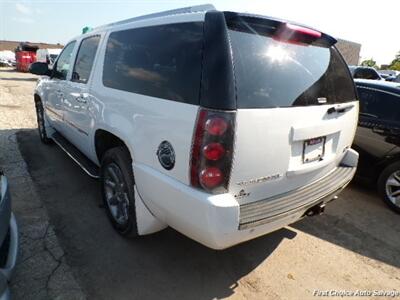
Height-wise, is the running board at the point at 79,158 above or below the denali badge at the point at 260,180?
below

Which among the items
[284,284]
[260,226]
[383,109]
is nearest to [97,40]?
[260,226]

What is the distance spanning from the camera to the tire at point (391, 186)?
13.2ft

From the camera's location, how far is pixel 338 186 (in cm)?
281

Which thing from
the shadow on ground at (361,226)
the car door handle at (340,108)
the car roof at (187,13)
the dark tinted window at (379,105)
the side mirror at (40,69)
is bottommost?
the shadow on ground at (361,226)

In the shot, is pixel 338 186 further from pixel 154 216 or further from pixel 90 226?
pixel 90 226

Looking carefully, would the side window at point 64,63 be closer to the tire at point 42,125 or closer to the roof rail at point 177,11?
the tire at point 42,125

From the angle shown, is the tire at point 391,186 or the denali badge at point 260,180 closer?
the denali badge at point 260,180

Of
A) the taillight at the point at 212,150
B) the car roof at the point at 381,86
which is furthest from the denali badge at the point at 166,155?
the car roof at the point at 381,86

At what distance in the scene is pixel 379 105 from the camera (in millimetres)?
4352

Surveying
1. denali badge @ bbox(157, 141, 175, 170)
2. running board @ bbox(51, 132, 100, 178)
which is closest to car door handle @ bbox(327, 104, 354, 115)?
denali badge @ bbox(157, 141, 175, 170)

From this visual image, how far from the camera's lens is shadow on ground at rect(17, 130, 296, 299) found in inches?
97.7

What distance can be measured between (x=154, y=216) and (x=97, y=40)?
7.41ft

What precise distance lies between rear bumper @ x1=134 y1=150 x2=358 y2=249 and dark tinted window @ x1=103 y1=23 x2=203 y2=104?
0.62 m

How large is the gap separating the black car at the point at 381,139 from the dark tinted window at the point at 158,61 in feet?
10.5
